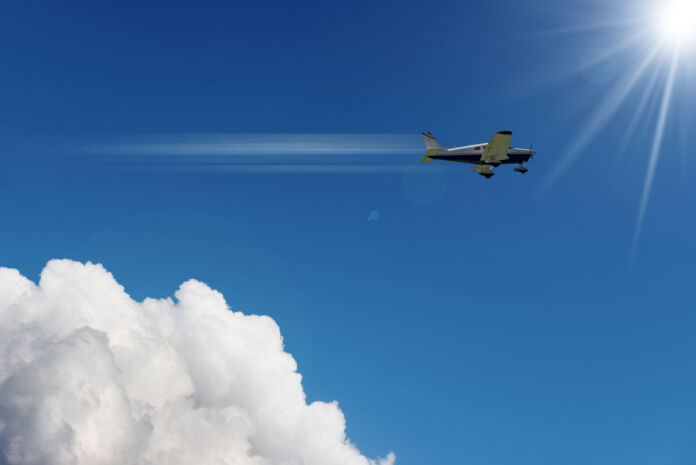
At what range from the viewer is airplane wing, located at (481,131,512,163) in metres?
88.3

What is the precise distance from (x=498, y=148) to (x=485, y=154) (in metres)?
3.32

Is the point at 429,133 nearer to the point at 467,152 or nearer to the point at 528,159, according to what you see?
the point at 467,152

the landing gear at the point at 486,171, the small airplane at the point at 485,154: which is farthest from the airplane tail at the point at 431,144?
the landing gear at the point at 486,171

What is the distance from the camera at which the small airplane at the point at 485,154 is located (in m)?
91.4

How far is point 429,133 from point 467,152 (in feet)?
34.3

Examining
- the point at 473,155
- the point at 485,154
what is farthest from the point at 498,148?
the point at 473,155

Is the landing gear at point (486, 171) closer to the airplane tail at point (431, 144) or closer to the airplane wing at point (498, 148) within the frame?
the airplane wing at point (498, 148)

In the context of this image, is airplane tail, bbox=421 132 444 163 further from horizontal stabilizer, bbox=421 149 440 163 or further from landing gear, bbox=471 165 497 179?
landing gear, bbox=471 165 497 179

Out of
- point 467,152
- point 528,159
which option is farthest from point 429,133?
point 528,159

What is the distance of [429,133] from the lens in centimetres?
10350

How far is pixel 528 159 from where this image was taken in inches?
3866

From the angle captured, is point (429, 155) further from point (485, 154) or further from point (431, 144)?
point (485, 154)

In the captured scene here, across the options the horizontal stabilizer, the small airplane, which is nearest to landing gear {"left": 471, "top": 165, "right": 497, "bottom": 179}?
the small airplane

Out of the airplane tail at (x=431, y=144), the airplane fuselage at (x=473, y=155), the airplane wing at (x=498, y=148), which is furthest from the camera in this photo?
the airplane tail at (x=431, y=144)
